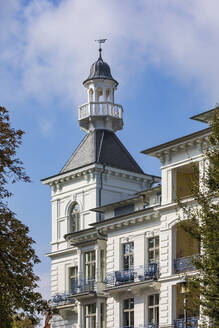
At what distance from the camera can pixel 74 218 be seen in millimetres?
62438

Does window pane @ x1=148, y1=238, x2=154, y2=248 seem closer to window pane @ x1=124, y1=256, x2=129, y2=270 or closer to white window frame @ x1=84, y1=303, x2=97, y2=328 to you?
window pane @ x1=124, y1=256, x2=129, y2=270

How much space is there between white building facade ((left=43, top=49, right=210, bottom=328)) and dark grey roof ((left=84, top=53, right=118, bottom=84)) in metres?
0.07

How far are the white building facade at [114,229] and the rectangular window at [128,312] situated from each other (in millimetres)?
60

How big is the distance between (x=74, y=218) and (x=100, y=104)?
880 centimetres

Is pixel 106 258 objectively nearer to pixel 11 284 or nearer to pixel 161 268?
pixel 161 268

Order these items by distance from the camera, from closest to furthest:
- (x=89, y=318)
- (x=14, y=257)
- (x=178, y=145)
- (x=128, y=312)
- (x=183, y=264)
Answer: (x=14, y=257) → (x=183, y=264) → (x=178, y=145) → (x=128, y=312) → (x=89, y=318)

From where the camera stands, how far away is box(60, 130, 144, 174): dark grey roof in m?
62.1

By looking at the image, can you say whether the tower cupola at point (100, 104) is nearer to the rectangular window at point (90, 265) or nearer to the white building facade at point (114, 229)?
the white building facade at point (114, 229)

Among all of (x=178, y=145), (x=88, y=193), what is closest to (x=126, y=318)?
(x=88, y=193)

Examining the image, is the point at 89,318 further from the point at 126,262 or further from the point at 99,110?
the point at 99,110

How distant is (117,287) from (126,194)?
1068 centimetres

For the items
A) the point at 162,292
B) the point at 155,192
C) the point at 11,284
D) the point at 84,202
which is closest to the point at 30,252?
the point at 11,284

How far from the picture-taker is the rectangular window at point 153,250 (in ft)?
169

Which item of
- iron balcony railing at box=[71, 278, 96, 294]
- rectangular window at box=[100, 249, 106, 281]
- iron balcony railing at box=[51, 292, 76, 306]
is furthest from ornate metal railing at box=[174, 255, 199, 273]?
iron balcony railing at box=[51, 292, 76, 306]
